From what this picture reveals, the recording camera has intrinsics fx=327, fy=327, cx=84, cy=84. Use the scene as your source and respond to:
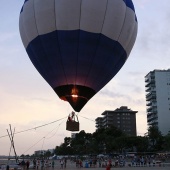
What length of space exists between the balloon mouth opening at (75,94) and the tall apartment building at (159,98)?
3855 inches

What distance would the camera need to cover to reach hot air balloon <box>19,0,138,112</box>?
Answer: 1617 cm

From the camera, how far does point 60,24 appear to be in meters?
16.2

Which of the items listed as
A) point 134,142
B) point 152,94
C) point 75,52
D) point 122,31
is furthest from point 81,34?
point 152,94

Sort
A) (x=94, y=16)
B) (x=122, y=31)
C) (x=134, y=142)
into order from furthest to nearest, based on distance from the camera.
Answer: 1. (x=134, y=142)
2. (x=122, y=31)
3. (x=94, y=16)

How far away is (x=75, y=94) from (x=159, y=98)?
341 ft

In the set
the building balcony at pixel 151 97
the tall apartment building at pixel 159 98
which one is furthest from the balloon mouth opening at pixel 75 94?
the building balcony at pixel 151 97

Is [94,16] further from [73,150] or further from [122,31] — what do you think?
[73,150]

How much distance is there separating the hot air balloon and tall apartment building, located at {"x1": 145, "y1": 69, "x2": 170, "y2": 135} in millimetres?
97931

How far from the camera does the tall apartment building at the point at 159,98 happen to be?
11325 cm

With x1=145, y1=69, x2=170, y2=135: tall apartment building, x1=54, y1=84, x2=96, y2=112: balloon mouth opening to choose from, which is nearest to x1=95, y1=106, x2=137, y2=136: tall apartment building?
x1=145, y1=69, x2=170, y2=135: tall apartment building

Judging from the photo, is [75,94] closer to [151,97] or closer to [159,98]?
[159,98]

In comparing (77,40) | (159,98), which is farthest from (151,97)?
(77,40)

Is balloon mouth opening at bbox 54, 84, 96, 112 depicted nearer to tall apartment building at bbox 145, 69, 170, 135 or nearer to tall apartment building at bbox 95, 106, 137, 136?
tall apartment building at bbox 145, 69, 170, 135

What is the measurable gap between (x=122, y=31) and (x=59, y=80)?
422 cm
